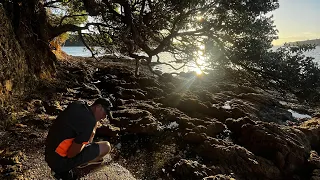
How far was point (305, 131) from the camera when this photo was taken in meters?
12.5

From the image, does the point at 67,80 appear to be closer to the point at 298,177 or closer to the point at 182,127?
the point at 182,127

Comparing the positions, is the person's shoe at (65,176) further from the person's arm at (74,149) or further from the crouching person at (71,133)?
the person's arm at (74,149)

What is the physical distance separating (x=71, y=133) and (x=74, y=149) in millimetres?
439

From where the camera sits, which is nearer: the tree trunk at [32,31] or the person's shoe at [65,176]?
the person's shoe at [65,176]

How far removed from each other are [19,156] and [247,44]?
10832 millimetres

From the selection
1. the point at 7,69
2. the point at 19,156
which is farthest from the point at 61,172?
the point at 7,69

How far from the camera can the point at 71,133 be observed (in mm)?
4250

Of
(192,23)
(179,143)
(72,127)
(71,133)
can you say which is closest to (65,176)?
(71,133)

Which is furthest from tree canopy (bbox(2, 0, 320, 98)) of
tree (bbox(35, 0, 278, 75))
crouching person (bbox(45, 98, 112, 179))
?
crouching person (bbox(45, 98, 112, 179))

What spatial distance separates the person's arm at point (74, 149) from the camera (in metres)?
4.44

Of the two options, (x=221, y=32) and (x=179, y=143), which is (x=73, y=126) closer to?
(x=179, y=143)

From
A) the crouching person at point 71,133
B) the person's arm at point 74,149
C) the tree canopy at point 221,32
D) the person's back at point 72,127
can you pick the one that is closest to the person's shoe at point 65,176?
the crouching person at point 71,133

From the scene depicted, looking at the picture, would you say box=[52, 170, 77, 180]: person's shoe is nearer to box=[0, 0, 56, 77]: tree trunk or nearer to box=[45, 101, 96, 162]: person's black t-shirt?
box=[45, 101, 96, 162]: person's black t-shirt

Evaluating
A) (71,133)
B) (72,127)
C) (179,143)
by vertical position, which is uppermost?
(72,127)
